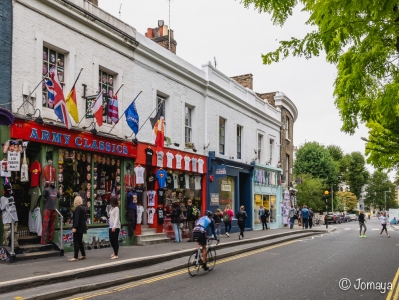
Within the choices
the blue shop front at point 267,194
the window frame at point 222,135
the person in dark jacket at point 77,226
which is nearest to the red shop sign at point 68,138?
the person in dark jacket at point 77,226

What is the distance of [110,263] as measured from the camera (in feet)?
36.4

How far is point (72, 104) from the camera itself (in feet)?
42.1

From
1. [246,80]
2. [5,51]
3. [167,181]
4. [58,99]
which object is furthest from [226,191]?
[5,51]

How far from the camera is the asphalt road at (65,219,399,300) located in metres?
8.45

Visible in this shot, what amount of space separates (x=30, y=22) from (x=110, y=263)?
24.3 ft

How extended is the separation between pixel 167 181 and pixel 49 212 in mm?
7240

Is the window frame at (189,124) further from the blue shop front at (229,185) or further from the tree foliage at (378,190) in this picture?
the tree foliage at (378,190)

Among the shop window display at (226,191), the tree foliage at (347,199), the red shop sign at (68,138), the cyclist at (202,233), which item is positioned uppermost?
the red shop sign at (68,138)

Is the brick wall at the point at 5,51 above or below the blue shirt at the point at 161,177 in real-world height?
above

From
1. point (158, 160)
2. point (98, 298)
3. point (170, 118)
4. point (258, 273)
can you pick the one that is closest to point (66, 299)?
point (98, 298)

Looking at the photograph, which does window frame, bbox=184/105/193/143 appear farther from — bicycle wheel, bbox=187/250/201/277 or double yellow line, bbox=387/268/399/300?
double yellow line, bbox=387/268/399/300

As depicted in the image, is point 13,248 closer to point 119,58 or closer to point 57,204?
point 57,204

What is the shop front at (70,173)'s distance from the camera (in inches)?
485

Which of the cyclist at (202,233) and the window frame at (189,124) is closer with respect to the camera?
the cyclist at (202,233)
